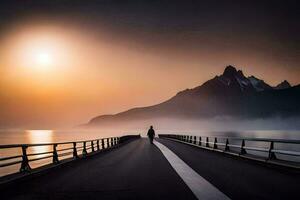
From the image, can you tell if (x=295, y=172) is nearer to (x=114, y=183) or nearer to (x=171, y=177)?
(x=171, y=177)

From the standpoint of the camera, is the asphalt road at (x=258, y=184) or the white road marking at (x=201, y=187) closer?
the white road marking at (x=201, y=187)

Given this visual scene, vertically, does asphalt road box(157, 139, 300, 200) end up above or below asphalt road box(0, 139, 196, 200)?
below

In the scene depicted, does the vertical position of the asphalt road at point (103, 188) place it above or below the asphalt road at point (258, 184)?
above

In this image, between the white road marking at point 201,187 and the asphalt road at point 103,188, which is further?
the asphalt road at point 103,188

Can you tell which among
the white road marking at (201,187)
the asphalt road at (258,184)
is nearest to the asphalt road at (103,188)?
the white road marking at (201,187)

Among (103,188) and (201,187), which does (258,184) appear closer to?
(201,187)

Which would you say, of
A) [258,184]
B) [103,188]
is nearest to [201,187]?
[258,184]

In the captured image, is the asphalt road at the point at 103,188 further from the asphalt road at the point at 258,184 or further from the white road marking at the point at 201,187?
the asphalt road at the point at 258,184

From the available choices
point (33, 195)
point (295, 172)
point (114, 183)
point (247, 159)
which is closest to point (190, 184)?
point (114, 183)

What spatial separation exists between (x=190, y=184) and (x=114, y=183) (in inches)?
87.7

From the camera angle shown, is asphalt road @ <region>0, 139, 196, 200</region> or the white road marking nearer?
the white road marking

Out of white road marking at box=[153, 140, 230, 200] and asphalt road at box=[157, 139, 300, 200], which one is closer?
white road marking at box=[153, 140, 230, 200]

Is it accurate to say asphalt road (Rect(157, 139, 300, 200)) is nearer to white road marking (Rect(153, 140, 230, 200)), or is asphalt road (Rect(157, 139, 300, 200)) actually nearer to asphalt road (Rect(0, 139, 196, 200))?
white road marking (Rect(153, 140, 230, 200))

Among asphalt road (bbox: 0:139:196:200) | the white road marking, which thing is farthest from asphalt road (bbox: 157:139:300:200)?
asphalt road (bbox: 0:139:196:200)
